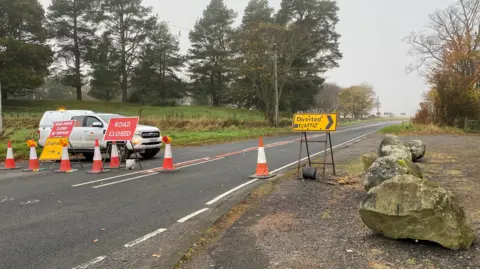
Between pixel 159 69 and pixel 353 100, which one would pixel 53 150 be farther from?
pixel 353 100

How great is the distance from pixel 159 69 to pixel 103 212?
6019cm

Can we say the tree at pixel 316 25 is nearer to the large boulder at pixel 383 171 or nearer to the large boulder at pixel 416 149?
the large boulder at pixel 416 149

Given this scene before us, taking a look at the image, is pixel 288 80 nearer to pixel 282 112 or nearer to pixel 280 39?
pixel 280 39

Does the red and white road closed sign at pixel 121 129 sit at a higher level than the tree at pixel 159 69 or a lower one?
lower

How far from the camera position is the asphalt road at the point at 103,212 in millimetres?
4457

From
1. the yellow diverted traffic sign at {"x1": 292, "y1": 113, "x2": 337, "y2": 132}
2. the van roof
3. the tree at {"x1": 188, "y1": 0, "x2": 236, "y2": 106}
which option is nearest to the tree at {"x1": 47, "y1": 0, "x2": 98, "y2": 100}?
the tree at {"x1": 188, "y1": 0, "x2": 236, "y2": 106}

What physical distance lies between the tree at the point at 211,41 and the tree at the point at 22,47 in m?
24.0

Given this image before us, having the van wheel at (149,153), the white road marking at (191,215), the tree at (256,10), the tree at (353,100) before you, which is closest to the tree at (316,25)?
the tree at (256,10)

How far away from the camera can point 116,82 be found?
195ft

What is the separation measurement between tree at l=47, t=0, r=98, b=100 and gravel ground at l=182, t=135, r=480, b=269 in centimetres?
5623

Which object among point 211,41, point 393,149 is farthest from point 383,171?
point 211,41

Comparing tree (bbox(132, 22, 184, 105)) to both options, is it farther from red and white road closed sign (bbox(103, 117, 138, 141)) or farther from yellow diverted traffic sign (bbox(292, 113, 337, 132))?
yellow diverted traffic sign (bbox(292, 113, 337, 132))

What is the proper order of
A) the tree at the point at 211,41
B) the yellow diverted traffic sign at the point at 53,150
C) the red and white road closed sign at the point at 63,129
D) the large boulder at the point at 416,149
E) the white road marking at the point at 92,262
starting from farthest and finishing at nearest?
the tree at the point at 211,41, the red and white road closed sign at the point at 63,129, the yellow diverted traffic sign at the point at 53,150, the large boulder at the point at 416,149, the white road marking at the point at 92,262

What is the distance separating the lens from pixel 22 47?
146ft
